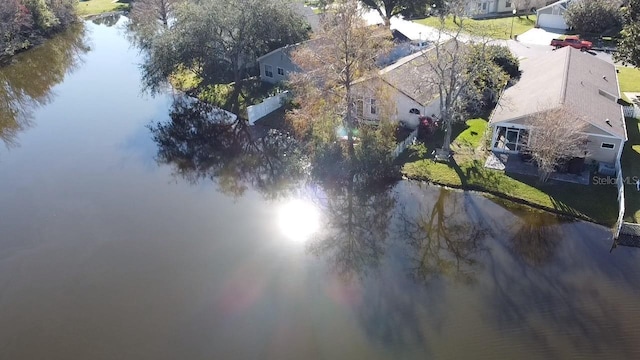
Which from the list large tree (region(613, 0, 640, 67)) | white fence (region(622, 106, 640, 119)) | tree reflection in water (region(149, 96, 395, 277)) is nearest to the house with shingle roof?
tree reflection in water (region(149, 96, 395, 277))

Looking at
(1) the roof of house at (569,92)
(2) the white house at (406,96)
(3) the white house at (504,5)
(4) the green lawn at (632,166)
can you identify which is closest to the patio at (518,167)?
(4) the green lawn at (632,166)

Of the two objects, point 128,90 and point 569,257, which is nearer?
point 569,257

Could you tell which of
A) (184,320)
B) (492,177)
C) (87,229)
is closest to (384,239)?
(492,177)

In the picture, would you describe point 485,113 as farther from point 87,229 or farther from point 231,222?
point 87,229

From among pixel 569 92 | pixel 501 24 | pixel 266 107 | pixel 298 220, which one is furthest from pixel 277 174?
pixel 501 24

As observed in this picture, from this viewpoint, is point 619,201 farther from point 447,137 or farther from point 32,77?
point 32,77
